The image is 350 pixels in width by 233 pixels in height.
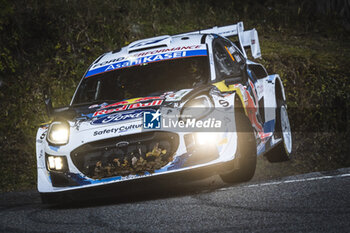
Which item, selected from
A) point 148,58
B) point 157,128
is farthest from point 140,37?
point 157,128

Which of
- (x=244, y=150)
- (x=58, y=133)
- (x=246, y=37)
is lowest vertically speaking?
(x=244, y=150)

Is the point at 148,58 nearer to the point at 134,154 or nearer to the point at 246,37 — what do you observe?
the point at 134,154

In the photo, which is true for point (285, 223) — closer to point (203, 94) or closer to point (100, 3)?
point (203, 94)

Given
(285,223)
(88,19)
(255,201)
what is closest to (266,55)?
(88,19)

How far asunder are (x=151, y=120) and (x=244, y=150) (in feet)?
3.20

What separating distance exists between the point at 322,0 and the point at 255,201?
14338mm

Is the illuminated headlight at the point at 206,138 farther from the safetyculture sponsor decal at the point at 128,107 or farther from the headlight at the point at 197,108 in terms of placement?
the safetyculture sponsor decal at the point at 128,107

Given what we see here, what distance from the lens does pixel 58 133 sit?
6195mm

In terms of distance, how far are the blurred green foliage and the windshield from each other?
2.29m

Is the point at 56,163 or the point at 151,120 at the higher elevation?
the point at 151,120

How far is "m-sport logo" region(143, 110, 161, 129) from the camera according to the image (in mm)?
5840

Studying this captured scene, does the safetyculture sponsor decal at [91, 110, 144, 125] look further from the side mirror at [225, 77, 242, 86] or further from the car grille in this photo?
the side mirror at [225, 77, 242, 86]

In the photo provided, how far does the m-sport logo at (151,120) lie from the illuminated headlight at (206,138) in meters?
0.38

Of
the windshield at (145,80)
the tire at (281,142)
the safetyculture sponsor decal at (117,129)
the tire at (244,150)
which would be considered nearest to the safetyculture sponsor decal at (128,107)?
the safetyculture sponsor decal at (117,129)
